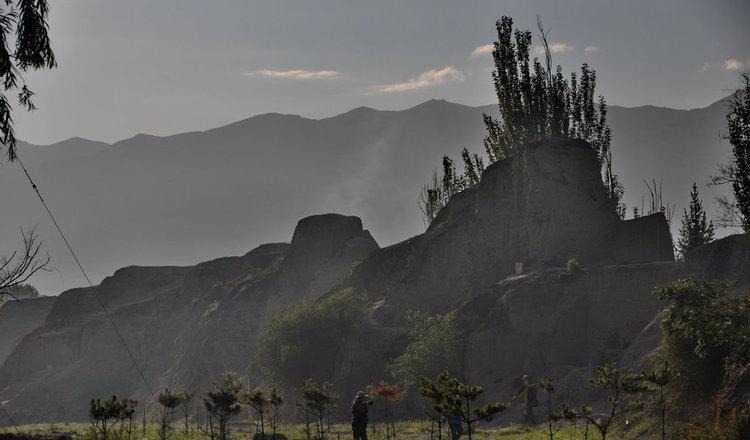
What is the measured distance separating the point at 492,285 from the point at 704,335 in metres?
32.2

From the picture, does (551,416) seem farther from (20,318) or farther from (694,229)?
(20,318)

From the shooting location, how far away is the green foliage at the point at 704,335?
31.0 m

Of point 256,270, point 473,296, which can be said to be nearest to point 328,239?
point 256,270

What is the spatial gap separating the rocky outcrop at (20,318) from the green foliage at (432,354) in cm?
9684

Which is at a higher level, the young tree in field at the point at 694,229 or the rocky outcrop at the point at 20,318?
the rocky outcrop at the point at 20,318

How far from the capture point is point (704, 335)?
104 feet

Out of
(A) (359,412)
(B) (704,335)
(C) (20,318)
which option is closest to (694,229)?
(B) (704,335)

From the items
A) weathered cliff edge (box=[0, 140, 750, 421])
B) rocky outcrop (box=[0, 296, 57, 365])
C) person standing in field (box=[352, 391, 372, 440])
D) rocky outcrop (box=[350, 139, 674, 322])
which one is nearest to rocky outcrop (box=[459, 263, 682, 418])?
weathered cliff edge (box=[0, 140, 750, 421])

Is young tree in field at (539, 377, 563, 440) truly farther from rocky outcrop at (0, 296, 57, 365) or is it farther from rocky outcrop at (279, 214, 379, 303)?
rocky outcrop at (0, 296, 57, 365)

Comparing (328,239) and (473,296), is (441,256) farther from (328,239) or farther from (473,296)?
(328,239)

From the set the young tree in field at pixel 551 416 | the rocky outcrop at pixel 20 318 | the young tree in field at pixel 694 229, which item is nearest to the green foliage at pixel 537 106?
the young tree in field at pixel 694 229

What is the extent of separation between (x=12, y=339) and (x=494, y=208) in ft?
322

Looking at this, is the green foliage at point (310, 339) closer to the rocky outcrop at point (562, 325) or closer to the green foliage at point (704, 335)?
the rocky outcrop at point (562, 325)

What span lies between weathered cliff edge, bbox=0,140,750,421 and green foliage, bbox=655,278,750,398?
Result: 37.3 ft
